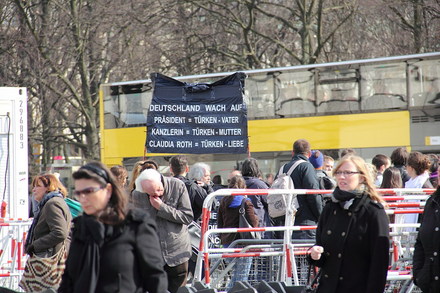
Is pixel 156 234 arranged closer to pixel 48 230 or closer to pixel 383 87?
pixel 48 230

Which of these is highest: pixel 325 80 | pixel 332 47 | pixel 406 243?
pixel 332 47

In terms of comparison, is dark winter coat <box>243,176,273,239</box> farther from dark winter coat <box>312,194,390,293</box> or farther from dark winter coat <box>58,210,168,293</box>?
dark winter coat <box>58,210,168,293</box>

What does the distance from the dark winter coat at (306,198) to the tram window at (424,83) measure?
34.9 feet

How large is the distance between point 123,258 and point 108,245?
95 millimetres

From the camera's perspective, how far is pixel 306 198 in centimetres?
899

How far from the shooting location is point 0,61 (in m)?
25.5

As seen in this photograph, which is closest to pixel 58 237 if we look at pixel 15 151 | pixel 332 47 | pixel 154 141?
pixel 154 141

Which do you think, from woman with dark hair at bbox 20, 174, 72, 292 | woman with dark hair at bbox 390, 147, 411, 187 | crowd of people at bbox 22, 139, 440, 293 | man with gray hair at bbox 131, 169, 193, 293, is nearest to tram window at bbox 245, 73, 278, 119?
woman with dark hair at bbox 390, 147, 411, 187

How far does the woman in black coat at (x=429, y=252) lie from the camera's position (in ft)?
16.8

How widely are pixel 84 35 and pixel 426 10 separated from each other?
10803 mm

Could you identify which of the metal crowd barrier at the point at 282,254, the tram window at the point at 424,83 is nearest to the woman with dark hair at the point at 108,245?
the metal crowd barrier at the point at 282,254

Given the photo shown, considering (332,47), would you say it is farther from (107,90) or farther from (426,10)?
(107,90)

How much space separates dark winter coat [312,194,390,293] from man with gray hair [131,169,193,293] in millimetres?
2095

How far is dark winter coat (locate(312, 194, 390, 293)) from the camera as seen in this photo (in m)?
4.73
